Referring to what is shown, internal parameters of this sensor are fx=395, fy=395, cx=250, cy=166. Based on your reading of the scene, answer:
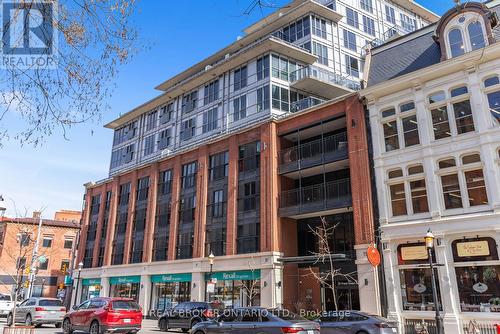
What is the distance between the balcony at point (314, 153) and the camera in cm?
2856

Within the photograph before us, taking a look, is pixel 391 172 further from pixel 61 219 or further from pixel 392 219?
pixel 61 219

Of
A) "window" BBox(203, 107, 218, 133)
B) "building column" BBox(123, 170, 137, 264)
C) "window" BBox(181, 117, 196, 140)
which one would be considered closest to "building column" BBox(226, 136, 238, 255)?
"window" BBox(203, 107, 218, 133)

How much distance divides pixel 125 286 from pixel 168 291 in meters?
7.99

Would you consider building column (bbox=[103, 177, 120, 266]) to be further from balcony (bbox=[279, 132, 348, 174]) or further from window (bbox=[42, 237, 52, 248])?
balcony (bbox=[279, 132, 348, 174])

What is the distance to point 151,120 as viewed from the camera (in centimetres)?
4909

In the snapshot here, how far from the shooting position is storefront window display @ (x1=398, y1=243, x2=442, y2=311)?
70.9ft

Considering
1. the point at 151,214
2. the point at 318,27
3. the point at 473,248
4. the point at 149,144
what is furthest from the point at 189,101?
the point at 473,248

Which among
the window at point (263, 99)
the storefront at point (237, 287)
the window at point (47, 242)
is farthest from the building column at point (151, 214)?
the window at point (47, 242)

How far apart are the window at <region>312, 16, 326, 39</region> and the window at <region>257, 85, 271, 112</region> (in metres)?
8.76

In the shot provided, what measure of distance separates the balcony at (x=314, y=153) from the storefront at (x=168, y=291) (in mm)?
13594

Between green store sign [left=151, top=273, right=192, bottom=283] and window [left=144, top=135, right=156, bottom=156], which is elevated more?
window [left=144, top=135, right=156, bottom=156]

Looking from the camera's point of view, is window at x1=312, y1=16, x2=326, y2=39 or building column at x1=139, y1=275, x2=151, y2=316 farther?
window at x1=312, y1=16, x2=326, y2=39

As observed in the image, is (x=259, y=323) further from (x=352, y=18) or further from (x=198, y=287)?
(x=352, y=18)

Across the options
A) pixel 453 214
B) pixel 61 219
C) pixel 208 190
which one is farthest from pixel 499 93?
pixel 61 219
